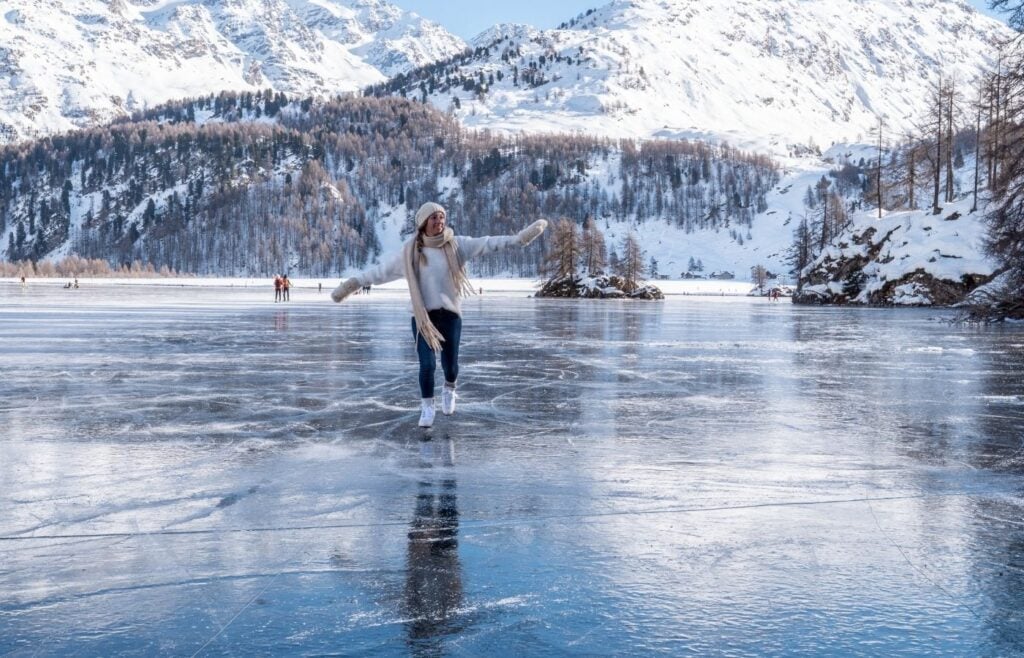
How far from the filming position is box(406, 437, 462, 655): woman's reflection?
3.34 m

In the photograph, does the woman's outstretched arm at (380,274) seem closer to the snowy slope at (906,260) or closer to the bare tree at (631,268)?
the snowy slope at (906,260)

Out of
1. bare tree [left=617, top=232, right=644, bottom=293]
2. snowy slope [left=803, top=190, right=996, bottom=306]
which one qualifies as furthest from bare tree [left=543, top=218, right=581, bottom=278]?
snowy slope [left=803, top=190, right=996, bottom=306]

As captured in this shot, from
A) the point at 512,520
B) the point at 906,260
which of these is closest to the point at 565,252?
the point at 906,260

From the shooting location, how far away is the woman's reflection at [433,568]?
3342 millimetres

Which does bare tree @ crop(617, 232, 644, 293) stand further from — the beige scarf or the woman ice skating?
the beige scarf

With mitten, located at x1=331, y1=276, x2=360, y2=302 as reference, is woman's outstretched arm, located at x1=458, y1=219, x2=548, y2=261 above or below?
above

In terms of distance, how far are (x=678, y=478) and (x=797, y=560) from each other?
71.3 inches

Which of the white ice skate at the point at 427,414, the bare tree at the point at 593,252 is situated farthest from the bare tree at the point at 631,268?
the white ice skate at the point at 427,414

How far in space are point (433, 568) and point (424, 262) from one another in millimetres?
4336

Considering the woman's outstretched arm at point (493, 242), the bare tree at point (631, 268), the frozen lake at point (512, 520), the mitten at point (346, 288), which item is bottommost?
the frozen lake at point (512, 520)

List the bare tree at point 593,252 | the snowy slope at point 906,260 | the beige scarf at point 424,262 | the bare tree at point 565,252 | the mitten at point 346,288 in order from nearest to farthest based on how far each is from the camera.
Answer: the beige scarf at point 424,262 < the mitten at point 346,288 < the snowy slope at point 906,260 < the bare tree at point 565,252 < the bare tree at point 593,252

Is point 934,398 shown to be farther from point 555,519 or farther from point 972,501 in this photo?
point 555,519

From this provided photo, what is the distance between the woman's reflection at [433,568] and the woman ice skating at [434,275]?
2390mm

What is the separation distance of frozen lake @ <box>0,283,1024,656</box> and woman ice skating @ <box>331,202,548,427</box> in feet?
2.14
